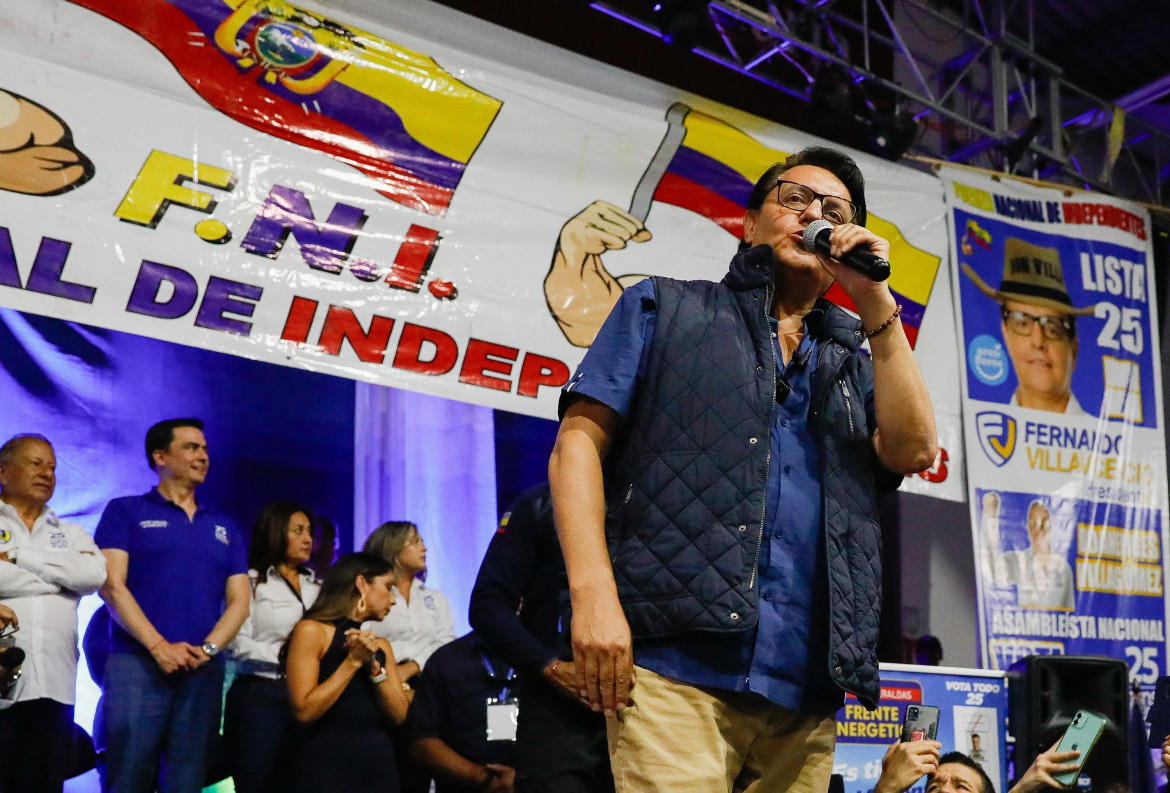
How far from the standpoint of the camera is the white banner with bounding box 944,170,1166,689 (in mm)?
4867

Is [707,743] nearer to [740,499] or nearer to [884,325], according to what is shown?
[740,499]

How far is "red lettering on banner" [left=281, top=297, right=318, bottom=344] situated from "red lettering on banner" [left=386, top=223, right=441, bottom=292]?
292 mm

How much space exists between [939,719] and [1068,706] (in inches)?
28.5

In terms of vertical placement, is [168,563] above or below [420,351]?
below

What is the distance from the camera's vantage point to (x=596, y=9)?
18.2 ft

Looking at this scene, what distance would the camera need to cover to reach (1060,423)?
5.16m

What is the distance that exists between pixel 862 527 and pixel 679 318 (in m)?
0.39

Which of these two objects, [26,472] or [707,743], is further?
[26,472]

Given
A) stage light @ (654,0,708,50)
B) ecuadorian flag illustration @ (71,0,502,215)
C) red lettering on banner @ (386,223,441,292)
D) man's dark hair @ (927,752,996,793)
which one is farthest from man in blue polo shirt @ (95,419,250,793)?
stage light @ (654,0,708,50)

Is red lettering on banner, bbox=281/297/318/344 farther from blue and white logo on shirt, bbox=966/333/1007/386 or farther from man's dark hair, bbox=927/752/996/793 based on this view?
blue and white logo on shirt, bbox=966/333/1007/386

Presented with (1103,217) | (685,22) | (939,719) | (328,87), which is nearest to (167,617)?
(328,87)

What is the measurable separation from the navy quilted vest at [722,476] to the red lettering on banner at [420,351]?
212 cm

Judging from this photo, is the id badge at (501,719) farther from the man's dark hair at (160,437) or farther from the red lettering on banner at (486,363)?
the man's dark hair at (160,437)

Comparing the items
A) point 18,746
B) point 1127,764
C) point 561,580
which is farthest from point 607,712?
point 1127,764
